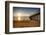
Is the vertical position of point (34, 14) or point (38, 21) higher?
point (34, 14)

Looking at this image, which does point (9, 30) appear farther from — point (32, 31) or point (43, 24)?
point (43, 24)

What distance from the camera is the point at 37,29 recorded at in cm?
138

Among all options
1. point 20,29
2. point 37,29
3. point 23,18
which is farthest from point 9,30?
point 37,29

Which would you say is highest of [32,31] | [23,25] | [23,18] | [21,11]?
[21,11]

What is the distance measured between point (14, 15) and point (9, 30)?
0.87 feet

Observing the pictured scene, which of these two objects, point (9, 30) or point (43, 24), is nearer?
point (9, 30)

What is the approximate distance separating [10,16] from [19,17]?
0.16 meters

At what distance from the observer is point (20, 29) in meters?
1.33

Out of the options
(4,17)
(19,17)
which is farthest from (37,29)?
Answer: (4,17)

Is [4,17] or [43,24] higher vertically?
[4,17]

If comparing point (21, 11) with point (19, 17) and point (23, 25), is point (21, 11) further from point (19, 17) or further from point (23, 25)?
point (23, 25)

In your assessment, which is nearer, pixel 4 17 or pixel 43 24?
pixel 4 17

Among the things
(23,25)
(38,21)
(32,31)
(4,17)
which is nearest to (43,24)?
(38,21)

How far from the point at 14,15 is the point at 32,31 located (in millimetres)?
423
